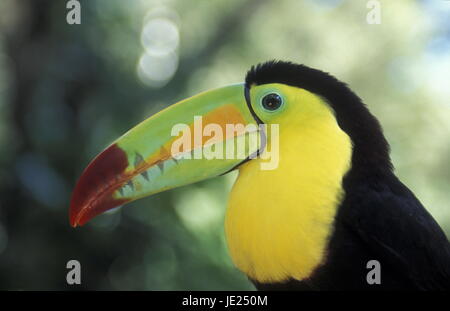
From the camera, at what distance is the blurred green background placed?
391cm

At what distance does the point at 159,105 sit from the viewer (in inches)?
160

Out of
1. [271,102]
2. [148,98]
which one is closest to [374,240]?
[271,102]

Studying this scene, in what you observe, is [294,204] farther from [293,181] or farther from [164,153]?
[164,153]

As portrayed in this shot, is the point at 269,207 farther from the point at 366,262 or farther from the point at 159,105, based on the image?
the point at 159,105

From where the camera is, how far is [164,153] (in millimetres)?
2004

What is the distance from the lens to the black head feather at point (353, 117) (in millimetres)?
1988

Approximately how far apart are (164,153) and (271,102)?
0.39 m

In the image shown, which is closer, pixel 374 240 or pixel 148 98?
pixel 374 240

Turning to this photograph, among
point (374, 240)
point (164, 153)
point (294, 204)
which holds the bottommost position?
point (374, 240)

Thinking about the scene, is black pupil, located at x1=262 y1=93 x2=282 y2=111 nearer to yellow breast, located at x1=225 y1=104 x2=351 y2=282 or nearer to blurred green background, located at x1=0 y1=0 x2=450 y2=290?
yellow breast, located at x1=225 y1=104 x2=351 y2=282

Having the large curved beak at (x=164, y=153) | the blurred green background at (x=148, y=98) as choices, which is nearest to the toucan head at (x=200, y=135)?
the large curved beak at (x=164, y=153)

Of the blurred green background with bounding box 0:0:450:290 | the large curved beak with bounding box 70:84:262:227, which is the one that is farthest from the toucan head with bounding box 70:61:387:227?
the blurred green background with bounding box 0:0:450:290
